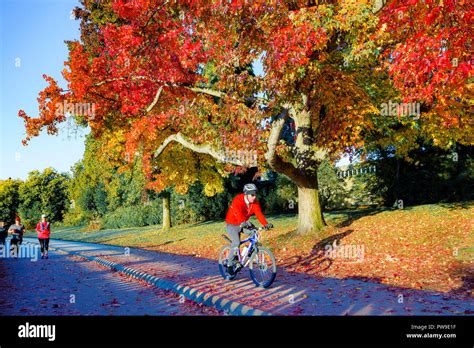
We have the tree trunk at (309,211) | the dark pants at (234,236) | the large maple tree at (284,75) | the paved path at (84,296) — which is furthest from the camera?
the tree trunk at (309,211)

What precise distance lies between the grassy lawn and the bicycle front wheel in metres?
3.15

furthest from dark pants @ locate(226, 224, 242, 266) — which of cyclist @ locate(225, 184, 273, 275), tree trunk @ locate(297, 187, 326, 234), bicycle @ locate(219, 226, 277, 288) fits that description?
tree trunk @ locate(297, 187, 326, 234)

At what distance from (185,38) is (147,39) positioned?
215 centimetres

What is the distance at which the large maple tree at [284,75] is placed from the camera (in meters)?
11.0

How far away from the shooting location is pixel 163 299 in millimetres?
8398

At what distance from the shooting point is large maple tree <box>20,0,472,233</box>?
11023mm

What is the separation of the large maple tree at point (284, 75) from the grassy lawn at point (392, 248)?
1648 millimetres

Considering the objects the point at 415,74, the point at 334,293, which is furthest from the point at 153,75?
the point at 334,293

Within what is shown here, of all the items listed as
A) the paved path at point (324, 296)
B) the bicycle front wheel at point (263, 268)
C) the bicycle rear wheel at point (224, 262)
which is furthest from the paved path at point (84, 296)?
the bicycle front wheel at point (263, 268)

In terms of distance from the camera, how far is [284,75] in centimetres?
1207

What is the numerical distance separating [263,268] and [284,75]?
6.08 meters

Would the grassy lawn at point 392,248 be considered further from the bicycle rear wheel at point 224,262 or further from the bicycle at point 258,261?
the bicycle at point 258,261

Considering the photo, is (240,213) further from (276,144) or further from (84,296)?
(276,144)
